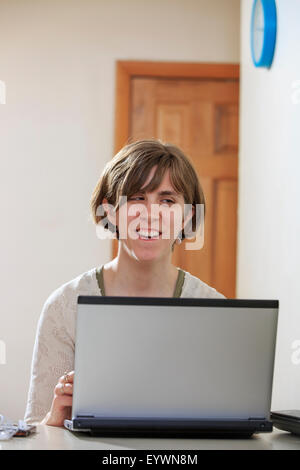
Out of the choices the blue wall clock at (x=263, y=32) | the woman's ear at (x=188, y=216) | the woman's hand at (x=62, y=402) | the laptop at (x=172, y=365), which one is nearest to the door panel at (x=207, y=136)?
the blue wall clock at (x=263, y=32)

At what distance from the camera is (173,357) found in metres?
1.10

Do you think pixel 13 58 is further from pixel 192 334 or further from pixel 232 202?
pixel 192 334

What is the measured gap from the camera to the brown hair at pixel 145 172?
4.96 ft

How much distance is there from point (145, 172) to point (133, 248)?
185 mm

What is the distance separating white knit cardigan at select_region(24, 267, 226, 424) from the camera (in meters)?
1.51

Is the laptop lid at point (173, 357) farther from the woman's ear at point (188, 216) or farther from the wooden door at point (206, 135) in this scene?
the wooden door at point (206, 135)

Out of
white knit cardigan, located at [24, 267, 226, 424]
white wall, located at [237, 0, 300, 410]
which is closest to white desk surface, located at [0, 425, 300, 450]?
white knit cardigan, located at [24, 267, 226, 424]

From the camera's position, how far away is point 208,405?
1116 mm

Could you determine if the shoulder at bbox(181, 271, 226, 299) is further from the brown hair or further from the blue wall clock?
the blue wall clock

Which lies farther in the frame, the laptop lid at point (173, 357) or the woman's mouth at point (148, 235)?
the woman's mouth at point (148, 235)

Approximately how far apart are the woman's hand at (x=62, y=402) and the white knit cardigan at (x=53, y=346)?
9.5 inches

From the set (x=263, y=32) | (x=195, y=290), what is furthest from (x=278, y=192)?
(x=195, y=290)
